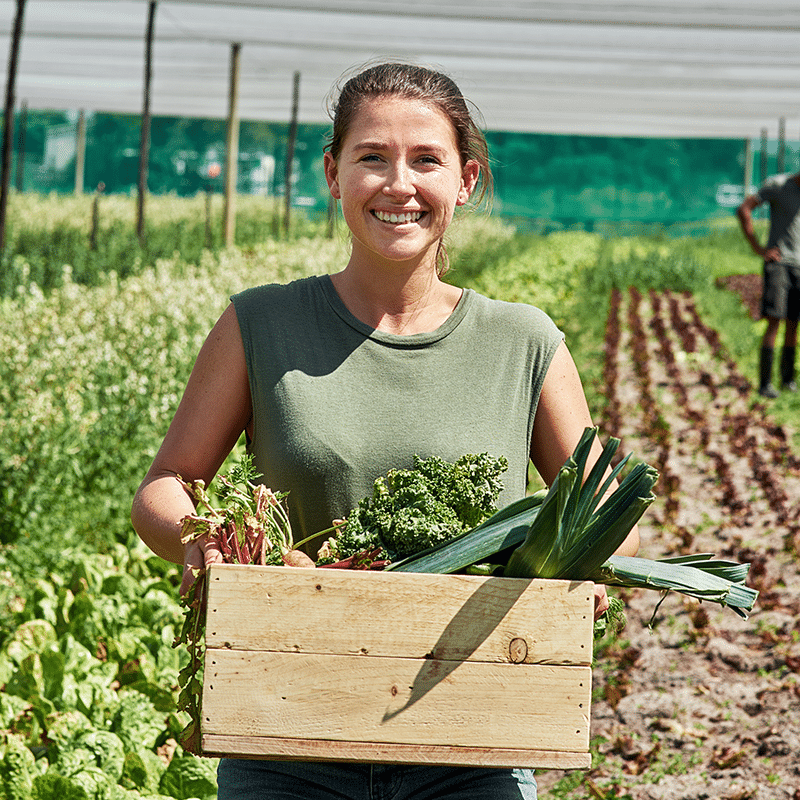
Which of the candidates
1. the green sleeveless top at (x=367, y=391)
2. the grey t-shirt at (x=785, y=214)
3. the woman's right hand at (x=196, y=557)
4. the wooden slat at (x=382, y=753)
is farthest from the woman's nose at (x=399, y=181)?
the grey t-shirt at (x=785, y=214)

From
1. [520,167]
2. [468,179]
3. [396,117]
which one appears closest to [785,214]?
[468,179]

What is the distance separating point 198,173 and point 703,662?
30828mm

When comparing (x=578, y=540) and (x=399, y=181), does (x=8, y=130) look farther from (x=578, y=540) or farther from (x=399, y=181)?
(x=578, y=540)

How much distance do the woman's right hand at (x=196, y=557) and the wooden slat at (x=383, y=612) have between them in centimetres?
11

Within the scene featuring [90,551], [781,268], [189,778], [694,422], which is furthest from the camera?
[781,268]

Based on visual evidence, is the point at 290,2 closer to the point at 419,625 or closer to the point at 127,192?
the point at 419,625

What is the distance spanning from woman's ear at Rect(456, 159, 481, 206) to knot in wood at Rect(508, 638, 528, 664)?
31.9 inches

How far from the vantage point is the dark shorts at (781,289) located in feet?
25.7

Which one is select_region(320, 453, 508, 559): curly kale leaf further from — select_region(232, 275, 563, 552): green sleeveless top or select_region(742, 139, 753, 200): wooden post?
select_region(742, 139, 753, 200): wooden post

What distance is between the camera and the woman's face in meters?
1.63

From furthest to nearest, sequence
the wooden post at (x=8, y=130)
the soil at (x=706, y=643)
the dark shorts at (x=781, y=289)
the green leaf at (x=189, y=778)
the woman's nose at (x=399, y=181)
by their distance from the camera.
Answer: the wooden post at (x=8, y=130), the dark shorts at (x=781, y=289), the soil at (x=706, y=643), the green leaf at (x=189, y=778), the woman's nose at (x=399, y=181)

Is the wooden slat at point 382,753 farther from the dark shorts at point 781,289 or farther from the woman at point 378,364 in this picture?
the dark shorts at point 781,289

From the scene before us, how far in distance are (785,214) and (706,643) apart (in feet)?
15.9

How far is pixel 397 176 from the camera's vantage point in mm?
1615
